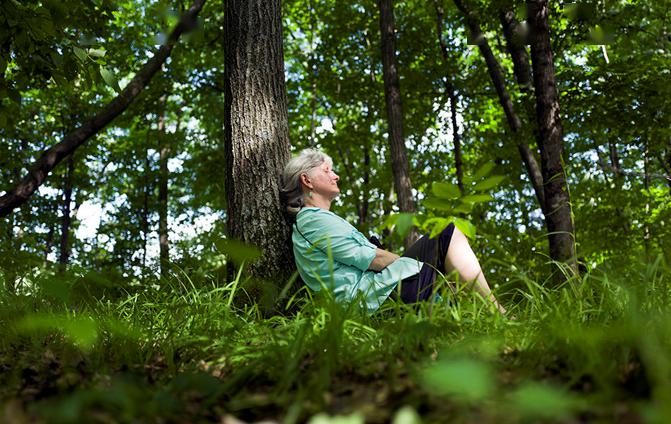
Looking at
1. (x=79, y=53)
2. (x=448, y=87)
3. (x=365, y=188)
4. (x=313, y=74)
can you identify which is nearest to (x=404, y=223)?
(x=79, y=53)

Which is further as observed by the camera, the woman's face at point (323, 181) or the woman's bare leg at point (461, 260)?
the woman's face at point (323, 181)

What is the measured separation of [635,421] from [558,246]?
3.02 meters

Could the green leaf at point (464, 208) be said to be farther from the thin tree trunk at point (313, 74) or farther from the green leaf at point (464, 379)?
the thin tree trunk at point (313, 74)

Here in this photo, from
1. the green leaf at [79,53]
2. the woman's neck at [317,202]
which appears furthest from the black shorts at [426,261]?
the green leaf at [79,53]

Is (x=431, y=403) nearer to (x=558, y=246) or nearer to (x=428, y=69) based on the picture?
(x=558, y=246)

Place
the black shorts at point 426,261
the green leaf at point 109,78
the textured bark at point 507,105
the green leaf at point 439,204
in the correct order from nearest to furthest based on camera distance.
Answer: the green leaf at point 439,204 < the green leaf at point 109,78 < the black shorts at point 426,261 < the textured bark at point 507,105

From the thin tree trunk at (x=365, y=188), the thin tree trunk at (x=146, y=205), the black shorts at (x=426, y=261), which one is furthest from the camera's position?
the thin tree trunk at (x=146, y=205)

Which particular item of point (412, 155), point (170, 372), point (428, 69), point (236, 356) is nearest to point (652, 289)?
point (236, 356)

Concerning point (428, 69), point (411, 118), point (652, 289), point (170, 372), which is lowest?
point (170, 372)

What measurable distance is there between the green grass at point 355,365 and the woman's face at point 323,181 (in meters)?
1.16

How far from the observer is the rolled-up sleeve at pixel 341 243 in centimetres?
334

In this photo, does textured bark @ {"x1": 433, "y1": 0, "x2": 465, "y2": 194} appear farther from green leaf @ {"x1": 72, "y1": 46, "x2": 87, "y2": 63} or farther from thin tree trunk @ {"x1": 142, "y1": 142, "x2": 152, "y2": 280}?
thin tree trunk @ {"x1": 142, "y1": 142, "x2": 152, "y2": 280}

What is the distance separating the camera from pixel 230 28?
151 inches

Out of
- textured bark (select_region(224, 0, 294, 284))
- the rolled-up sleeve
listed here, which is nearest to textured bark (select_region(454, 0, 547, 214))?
textured bark (select_region(224, 0, 294, 284))
